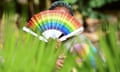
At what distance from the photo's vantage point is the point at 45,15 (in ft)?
4.47

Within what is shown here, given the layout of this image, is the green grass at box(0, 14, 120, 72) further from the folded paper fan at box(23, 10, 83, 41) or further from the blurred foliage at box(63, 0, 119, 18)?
the blurred foliage at box(63, 0, 119, 18)

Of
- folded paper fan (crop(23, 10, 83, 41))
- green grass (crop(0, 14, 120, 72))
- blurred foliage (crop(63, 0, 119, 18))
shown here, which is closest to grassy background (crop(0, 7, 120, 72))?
green grass (crop(0, 14, 120, 72))

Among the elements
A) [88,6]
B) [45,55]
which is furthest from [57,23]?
[88,6]

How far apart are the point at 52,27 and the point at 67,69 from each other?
2.10ft

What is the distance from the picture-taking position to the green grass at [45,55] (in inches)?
26.1

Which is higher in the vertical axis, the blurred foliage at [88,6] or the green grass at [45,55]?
the blurred foliage at [88,6]

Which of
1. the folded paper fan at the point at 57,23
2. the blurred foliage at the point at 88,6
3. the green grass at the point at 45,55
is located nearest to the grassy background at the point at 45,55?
the green grass at the point at 45,55

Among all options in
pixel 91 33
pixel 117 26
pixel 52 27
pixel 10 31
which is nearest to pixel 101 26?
pixel 117 26

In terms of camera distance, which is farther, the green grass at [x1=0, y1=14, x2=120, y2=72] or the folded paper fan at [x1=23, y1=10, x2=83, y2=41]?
the folded paper fan at [x1=23, y1=10, x2=83, y2=41]

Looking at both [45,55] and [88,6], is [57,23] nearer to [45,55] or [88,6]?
[45,55]

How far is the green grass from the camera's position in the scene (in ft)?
2.18

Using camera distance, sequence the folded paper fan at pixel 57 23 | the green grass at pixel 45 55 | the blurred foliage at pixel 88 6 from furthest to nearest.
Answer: the blurred foliage at pixel 88 6, the folded paper fan at pixel 57 23, the green grass at pixel 45 55

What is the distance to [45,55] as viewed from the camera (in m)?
0.68

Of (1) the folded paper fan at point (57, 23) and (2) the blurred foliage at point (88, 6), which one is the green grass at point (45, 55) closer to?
(1) the folded paper fan at point (57, 23)
